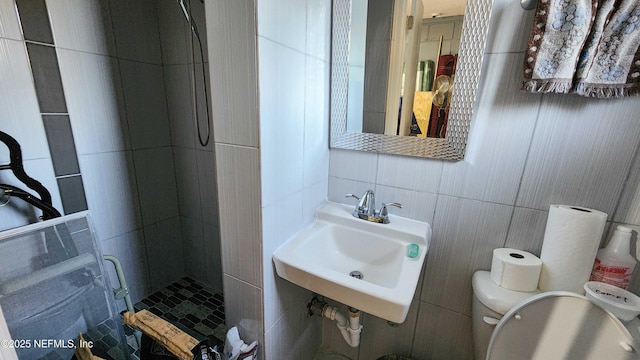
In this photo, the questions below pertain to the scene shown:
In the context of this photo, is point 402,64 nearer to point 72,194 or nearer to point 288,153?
point 288,153

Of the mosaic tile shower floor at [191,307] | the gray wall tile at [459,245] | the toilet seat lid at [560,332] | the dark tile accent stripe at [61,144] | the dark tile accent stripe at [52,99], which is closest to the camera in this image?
the toilet seat lid at [560,332]

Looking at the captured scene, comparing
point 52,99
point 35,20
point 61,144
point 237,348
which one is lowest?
point 237,348

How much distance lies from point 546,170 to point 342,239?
0.83 m

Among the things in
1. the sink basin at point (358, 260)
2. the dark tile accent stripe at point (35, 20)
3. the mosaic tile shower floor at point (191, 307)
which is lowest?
the mosaic tile shower floor at point (191, 307)

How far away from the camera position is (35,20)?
115 cm

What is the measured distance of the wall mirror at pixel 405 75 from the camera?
3.18 ft

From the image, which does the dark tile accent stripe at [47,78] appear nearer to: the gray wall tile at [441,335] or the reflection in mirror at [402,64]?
the reflection in mirror at [402,64]

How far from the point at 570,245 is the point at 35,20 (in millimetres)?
2315

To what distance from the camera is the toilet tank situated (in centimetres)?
91

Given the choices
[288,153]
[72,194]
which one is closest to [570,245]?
[288,153]

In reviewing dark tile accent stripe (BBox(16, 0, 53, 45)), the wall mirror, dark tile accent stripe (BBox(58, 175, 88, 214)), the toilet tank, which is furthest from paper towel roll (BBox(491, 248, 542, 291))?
dark tile accent stripe (BBox(16, 0, 53, 45))

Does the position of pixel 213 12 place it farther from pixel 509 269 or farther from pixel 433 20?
pixel 509 269

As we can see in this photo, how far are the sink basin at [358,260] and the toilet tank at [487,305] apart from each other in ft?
0.80

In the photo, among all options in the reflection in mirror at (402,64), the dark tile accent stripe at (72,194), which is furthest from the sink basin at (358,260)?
the dark tile accent stripe at (72,194)
